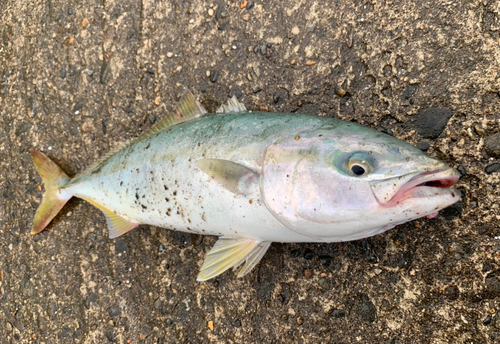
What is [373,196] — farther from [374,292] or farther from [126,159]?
[126,159]

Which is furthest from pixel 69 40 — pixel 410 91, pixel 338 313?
pixel 338 313

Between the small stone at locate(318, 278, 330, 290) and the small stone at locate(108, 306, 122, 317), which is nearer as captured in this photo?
the small stone at locate(318, 278, 330, 290)

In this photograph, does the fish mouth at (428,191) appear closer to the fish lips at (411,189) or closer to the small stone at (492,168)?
the fish lips at (411,189)

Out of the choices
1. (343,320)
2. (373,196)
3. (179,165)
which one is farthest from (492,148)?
(179,165)

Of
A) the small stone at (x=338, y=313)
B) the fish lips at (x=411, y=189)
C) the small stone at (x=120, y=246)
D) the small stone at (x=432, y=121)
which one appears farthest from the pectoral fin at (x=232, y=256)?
the small stone at (x=432, y=121)

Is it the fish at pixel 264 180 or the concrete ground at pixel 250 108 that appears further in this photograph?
the concrete ground at pixel 250 108

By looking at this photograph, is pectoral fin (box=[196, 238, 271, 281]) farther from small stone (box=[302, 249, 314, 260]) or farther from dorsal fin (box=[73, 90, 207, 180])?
dorsal fin (box=[73, 90, 207, 180])

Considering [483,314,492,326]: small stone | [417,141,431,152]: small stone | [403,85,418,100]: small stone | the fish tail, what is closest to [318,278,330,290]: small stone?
[483,314,492,326]: small stone
